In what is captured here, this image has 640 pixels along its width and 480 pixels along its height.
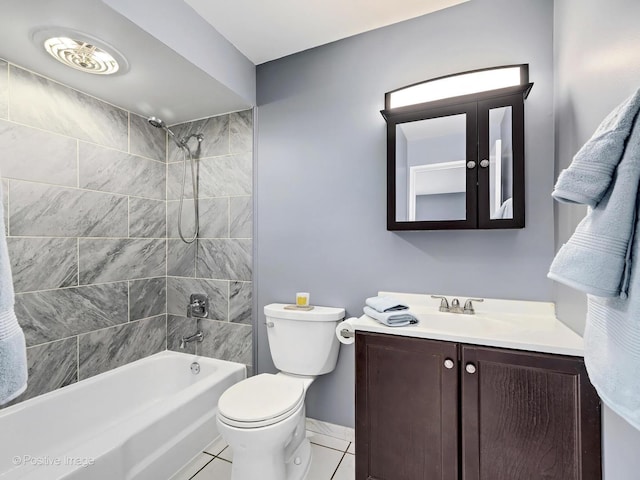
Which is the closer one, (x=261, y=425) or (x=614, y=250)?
(x=614, y=250)

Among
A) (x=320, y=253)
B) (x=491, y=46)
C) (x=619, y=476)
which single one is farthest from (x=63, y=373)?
(x=491, y=46)

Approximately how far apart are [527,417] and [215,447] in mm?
1641

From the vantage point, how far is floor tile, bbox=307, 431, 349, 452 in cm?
176

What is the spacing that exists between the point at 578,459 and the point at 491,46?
1.78m

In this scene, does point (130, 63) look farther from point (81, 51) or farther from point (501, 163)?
point (501, 163)

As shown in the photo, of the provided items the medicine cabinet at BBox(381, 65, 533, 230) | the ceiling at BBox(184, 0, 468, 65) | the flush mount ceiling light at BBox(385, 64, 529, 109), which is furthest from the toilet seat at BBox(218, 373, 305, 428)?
the ceiling at BBox(184, 0, 468, 65)

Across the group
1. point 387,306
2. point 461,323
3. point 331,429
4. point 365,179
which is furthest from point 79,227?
point 461,323

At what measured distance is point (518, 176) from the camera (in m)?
1.35

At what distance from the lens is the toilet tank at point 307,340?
1.70 meters

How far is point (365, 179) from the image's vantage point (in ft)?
5.80

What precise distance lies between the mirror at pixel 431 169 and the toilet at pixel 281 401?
75 cm

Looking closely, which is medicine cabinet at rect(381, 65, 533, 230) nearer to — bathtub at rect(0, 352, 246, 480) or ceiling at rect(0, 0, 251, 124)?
ceiling at rect(0, 0, 251, 124)

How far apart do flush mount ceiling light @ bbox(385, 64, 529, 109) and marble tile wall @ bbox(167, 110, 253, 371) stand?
1066mm

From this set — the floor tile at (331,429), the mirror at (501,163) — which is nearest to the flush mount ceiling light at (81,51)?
the mirror at (501,163)
